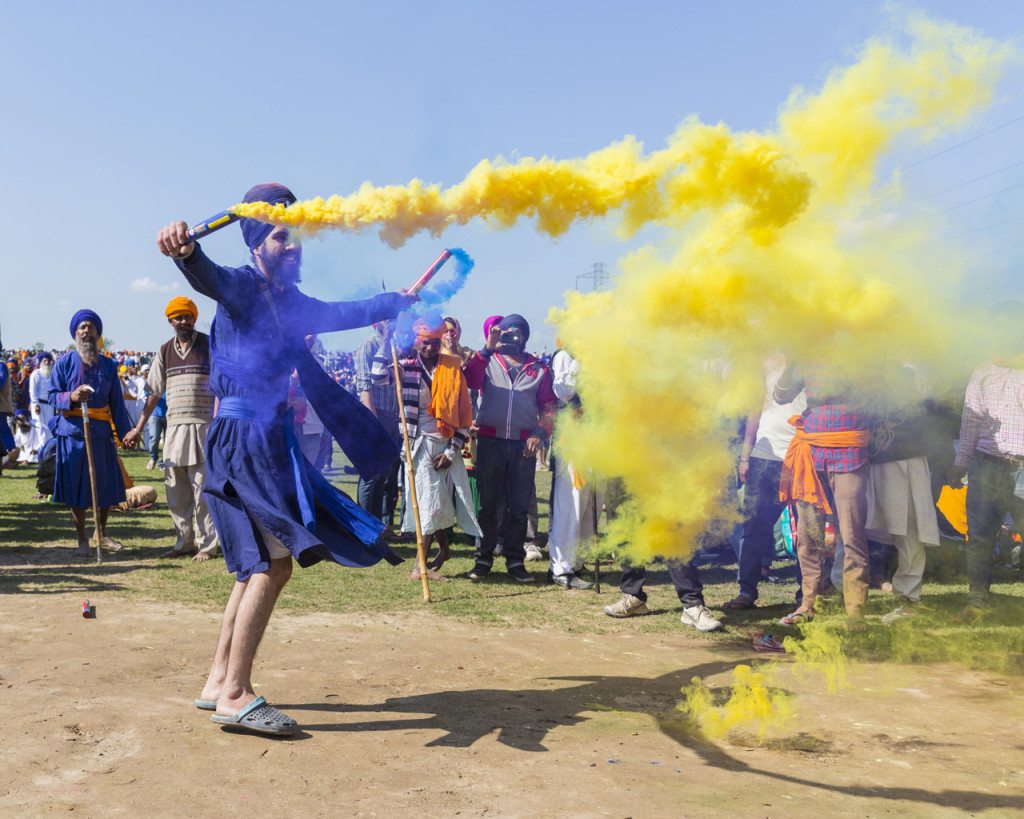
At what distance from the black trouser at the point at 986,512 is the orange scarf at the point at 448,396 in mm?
4159

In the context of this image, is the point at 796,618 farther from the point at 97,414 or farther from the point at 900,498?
the point at 97,414

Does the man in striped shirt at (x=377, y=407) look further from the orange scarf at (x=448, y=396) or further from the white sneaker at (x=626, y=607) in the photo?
the white sneaker at (x=626, y=607)

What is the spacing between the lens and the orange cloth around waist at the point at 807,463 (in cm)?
639

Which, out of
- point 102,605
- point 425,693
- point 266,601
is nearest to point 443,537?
point 102,605

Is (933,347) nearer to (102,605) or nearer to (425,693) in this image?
(425,693)

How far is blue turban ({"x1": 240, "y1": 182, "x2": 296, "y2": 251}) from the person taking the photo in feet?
14.1

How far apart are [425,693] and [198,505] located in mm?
4752

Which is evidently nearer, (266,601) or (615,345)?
(266,601)

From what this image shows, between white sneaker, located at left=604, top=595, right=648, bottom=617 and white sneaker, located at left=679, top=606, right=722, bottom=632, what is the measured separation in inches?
15.4

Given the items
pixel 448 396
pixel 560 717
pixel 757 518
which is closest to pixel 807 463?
pixel 757 518

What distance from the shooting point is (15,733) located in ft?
12.9

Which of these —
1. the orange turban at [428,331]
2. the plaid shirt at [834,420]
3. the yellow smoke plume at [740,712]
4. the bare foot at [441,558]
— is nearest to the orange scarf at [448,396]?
the orange turban at [428,331]


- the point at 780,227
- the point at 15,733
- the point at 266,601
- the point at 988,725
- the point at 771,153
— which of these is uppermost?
the point at 771,153

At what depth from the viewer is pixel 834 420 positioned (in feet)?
21.1
